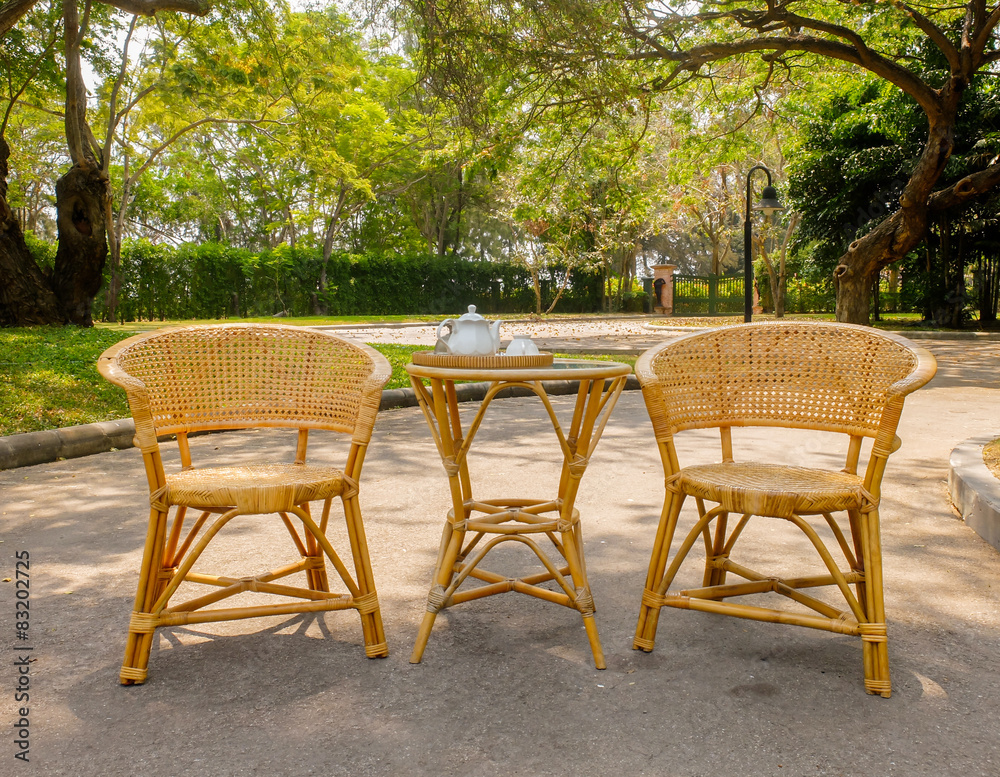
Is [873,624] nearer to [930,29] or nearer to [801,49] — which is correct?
[801,49]

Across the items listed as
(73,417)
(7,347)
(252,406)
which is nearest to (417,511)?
(252,406)

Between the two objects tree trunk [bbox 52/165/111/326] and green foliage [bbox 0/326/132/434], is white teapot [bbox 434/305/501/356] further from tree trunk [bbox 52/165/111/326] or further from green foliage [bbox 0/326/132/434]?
tree trunk [bbox 52/165/111/326]

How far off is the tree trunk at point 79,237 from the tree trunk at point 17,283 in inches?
10.8

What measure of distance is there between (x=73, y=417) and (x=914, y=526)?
5635 mm

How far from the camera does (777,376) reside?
303 centimetres

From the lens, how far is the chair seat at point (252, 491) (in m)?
2.33

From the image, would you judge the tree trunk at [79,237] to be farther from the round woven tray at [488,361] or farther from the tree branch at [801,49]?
the round woven tray at [488,361]

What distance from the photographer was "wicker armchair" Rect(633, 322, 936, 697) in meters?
2.41

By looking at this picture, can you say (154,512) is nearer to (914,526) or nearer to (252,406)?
(252,406)

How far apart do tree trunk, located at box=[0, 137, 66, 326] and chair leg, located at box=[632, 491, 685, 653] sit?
12484 mm

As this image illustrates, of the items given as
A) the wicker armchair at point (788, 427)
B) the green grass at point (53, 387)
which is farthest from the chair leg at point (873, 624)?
the green grass at point (53, 387)

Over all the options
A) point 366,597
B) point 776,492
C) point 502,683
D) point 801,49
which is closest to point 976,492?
point 776,492

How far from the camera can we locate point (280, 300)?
1025 inches

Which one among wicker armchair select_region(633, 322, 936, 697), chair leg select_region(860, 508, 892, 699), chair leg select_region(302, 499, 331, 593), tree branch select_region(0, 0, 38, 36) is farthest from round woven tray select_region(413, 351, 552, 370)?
tree branch select_region(0, 0, 38, 36)
